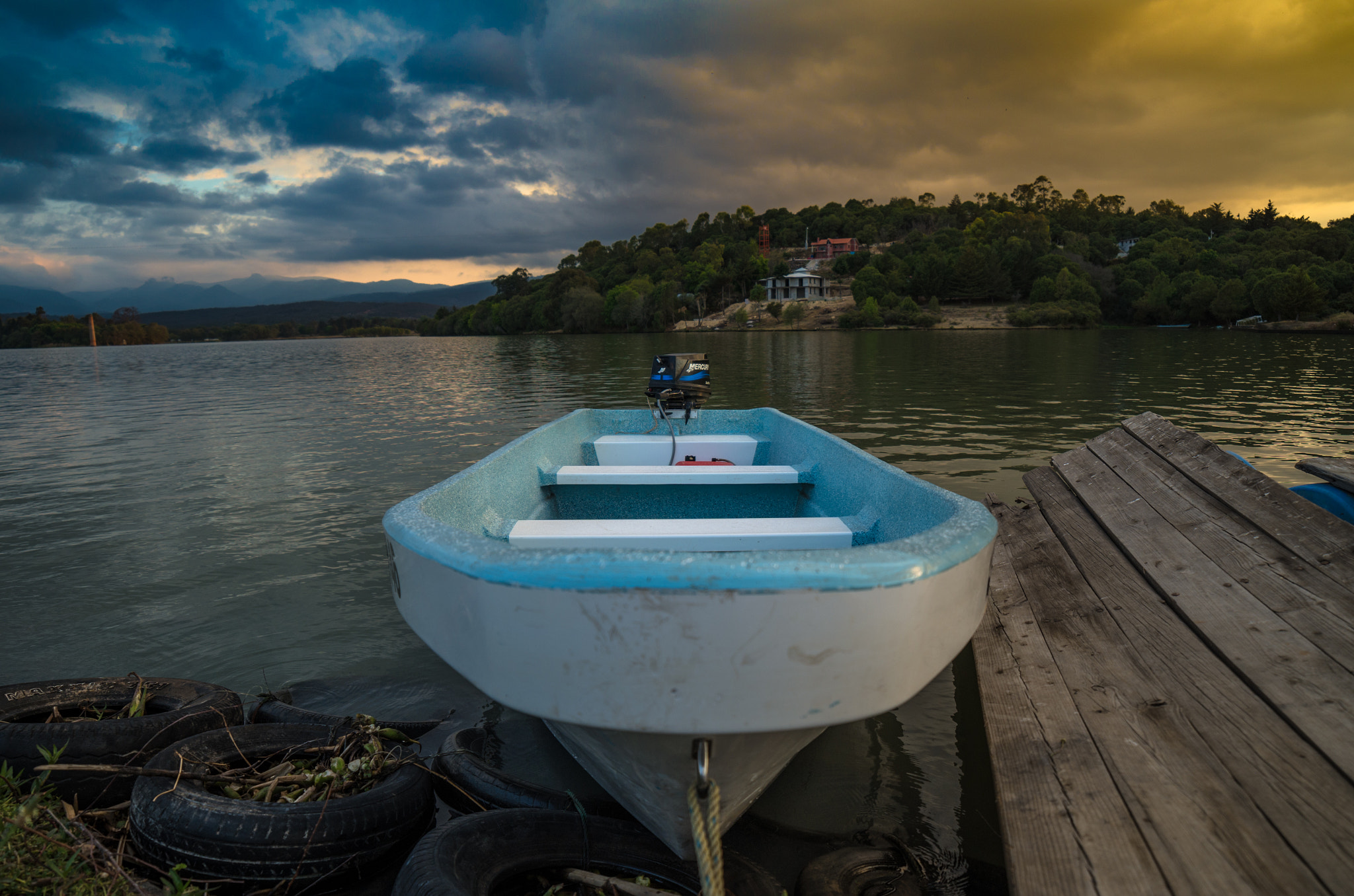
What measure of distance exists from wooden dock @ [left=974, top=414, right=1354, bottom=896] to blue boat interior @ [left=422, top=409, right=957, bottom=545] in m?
0.95

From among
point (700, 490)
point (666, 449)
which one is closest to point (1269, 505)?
point (700, 490)

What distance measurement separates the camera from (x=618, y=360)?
34.8m

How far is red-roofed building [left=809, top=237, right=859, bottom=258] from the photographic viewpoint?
447 feet

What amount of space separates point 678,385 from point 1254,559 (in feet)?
14.0

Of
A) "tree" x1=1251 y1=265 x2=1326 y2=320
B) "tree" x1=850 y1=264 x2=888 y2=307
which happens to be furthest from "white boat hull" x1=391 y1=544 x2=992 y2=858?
"tree" x1=850 y1=264 x2=888 y2=307

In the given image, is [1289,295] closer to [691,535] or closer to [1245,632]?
[1245,632]

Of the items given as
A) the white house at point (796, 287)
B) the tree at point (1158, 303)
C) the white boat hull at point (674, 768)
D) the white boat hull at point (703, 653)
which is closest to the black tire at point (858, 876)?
the white boat hull at point (674, 768)

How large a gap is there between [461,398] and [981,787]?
19055 mm

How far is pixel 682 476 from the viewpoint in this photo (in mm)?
4070

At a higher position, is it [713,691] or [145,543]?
[713,691]

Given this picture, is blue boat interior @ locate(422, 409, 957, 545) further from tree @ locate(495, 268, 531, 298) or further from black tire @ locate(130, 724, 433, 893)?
tree @ locate(495, 268, 531, 298)

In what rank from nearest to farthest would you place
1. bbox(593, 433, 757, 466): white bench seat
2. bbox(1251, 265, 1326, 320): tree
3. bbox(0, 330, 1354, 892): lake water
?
bbox(0, 330, 1354, 892): lake water, bbox(593, 433, 757, 466): white bench seat, bbox(1251, 265, 1326, 320): tree

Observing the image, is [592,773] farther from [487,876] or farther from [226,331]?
[226,331]

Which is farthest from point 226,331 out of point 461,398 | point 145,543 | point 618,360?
point 145,543
